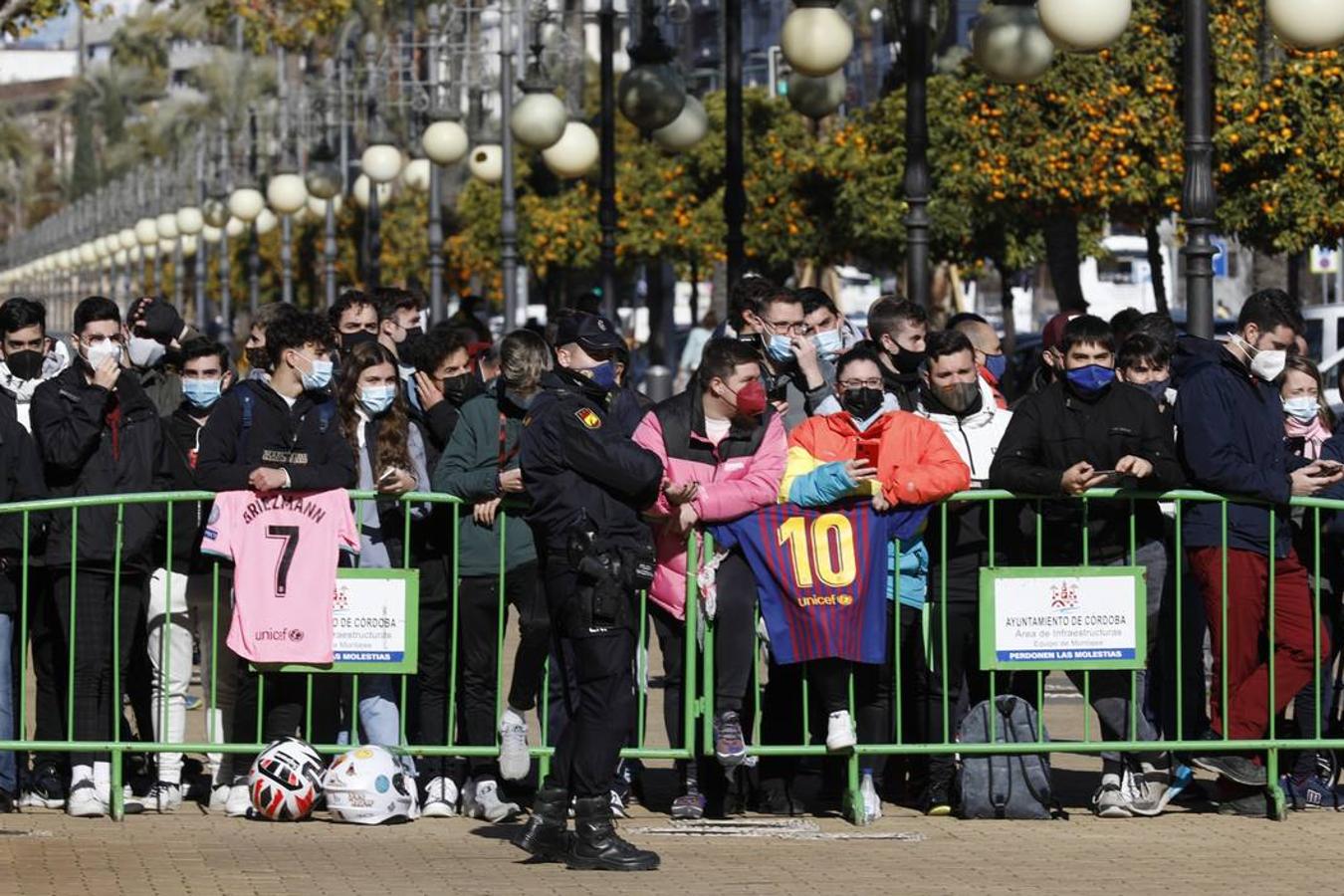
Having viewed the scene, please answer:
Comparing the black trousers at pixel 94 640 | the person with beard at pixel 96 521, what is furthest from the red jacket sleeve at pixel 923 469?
the black trousers at pixel 94 640

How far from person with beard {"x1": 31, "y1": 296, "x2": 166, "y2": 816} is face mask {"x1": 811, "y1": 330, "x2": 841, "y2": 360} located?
256 cm

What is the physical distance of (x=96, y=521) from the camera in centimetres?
1053

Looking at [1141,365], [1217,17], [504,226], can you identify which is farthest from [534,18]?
[1141,365]

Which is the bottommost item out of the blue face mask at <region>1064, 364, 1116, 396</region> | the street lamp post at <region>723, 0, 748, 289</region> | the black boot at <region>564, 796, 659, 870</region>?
the black boot at <region>564, 796, 659, 870</region>

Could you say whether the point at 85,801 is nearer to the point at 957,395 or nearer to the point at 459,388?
the point at 459,388

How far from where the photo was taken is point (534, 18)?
1076 inches

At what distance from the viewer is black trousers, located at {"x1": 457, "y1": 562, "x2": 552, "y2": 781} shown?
10555 millimetres

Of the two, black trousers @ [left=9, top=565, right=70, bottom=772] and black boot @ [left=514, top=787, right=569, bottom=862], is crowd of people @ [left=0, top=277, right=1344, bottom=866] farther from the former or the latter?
black boot @ [left=514, top=787, right=569, bottom=862]

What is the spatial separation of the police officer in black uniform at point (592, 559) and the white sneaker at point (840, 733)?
1.09 metres

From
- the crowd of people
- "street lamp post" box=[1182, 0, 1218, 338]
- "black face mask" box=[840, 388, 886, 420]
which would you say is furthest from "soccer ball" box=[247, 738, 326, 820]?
"street lamp post" box=[1182, 0, 1218, 338]

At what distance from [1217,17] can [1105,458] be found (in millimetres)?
25482

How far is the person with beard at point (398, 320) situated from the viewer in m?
12.8

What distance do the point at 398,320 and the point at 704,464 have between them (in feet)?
9.62

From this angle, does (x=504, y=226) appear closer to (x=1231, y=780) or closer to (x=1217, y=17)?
(x=1217, y=17)
